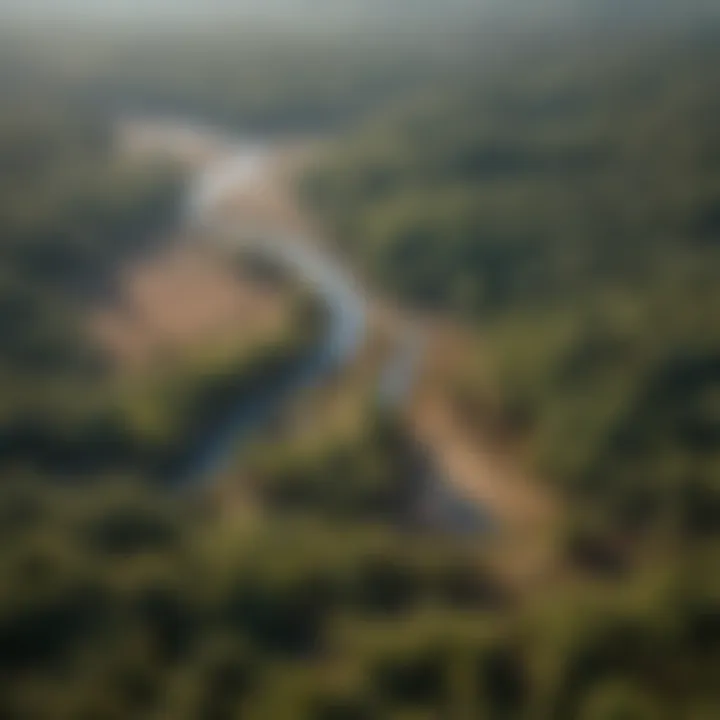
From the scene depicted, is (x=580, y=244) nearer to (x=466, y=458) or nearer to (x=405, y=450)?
(x=466, y=458)

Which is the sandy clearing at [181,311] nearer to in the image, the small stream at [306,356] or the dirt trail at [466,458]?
the dirt trail at [466,458]

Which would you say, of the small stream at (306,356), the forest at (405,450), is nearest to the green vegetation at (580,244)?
the forest at (405,450)

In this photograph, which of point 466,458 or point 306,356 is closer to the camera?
point 466,458

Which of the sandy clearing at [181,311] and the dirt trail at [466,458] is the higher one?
the sandy clearing at [181,311]

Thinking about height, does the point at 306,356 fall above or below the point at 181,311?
below

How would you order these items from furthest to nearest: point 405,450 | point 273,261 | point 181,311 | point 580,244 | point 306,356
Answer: point 273,261 < point 580,244 < point 181,311 < point 306,356 < point 405,450

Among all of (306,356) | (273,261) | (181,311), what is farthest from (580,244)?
(181,311)

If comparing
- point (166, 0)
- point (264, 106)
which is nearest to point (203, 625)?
point (264, 106)

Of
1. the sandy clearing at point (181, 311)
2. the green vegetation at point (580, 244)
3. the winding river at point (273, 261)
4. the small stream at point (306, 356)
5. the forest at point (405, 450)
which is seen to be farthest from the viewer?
the sandy clearing at point (181, 311)

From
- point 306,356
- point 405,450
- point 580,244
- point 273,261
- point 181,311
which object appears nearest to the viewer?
point 405,450

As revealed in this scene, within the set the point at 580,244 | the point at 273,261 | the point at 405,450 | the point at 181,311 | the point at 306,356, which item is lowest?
the point at 405,450
